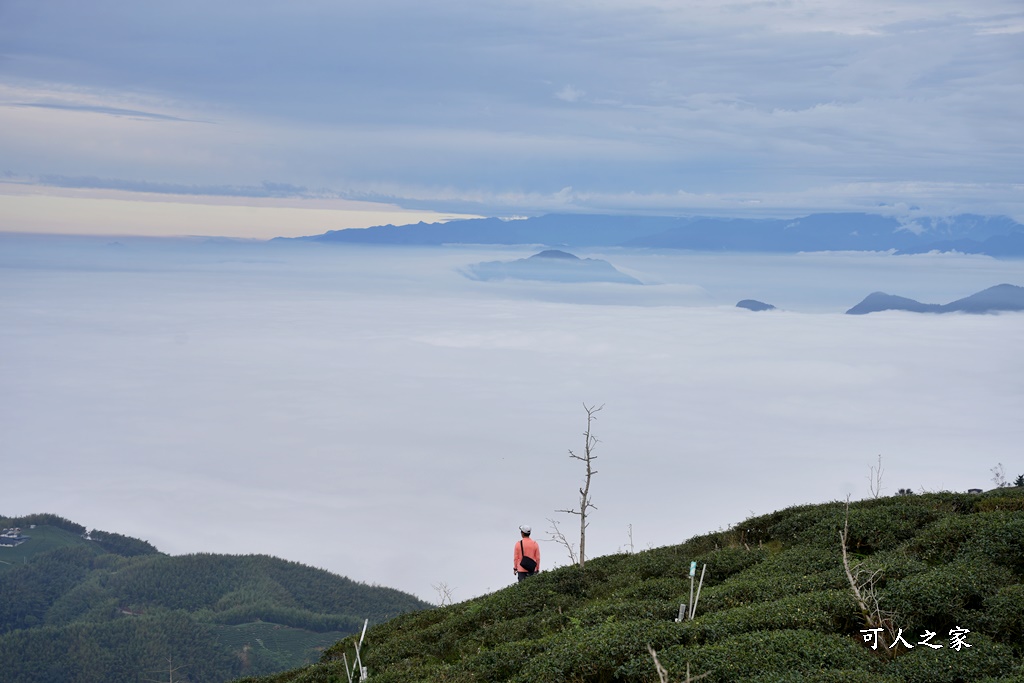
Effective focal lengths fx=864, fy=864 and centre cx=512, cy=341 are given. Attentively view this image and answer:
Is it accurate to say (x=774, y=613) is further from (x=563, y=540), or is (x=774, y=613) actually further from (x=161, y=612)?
(x=161, y=612)

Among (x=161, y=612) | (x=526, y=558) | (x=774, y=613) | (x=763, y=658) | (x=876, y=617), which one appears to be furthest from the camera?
(x=161, y=612)

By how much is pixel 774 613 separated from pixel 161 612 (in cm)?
15276

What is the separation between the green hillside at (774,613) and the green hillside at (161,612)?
110 meters

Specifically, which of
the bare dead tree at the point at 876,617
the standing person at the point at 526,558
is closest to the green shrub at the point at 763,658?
the bare dead tree at the point at 876,617

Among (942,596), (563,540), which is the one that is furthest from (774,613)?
(563,540)

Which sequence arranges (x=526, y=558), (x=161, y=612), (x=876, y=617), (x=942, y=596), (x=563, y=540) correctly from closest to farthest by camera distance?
(x=876, y=617)
(x=942, y=596)
(x=526, y=558)
(x=563, y=540)
(x=161, y=612)

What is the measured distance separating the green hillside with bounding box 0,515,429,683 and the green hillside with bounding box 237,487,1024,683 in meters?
110

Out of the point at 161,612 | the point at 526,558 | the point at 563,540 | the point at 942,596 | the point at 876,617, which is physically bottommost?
the point at 161,612

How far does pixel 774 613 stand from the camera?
50.4 ft

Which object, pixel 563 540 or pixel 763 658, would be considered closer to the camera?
pixel 763 658

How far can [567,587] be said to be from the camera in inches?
874

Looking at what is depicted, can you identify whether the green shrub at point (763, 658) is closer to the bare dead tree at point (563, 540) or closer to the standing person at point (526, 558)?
the standing person at point (526, 558)

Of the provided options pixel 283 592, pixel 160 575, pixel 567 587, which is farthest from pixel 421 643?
pixel 160 575

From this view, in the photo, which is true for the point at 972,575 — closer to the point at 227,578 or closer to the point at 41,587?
the point at 227,578
